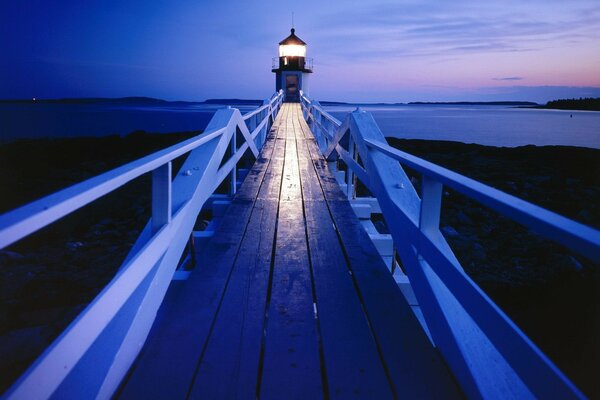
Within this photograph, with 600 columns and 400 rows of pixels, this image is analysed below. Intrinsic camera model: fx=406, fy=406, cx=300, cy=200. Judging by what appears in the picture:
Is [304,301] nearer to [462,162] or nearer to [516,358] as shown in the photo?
[516,358]

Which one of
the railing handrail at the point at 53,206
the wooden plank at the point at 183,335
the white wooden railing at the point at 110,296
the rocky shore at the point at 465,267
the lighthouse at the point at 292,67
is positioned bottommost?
the rocky shore at the point at 465,267

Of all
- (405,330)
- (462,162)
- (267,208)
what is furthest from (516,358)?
(462,162)

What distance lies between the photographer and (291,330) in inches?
81.3

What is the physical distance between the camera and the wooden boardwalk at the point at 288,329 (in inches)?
65.2

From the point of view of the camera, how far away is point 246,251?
315 centimetres

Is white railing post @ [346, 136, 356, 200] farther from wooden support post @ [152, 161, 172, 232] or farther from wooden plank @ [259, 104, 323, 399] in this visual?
wooden support post @ [152, 161, 172, 232]

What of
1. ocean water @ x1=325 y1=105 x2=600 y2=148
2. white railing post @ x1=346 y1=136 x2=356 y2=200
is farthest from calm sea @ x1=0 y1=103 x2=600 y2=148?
white railing post @ x1=346 y1=136 x2=356 y2=200

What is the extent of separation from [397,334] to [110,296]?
4.41ft

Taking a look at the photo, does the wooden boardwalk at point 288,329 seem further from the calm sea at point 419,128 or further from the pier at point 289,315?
the calm sea at point 419,128

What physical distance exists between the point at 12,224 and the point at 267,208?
143 inches

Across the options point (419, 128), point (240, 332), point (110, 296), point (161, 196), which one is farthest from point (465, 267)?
point (419, 128)

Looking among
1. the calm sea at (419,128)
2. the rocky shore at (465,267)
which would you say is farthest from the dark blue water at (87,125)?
the rocky shore at (465,267)

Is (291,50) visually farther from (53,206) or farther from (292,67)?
(53,206)

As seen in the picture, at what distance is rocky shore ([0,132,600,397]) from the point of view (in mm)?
5883
